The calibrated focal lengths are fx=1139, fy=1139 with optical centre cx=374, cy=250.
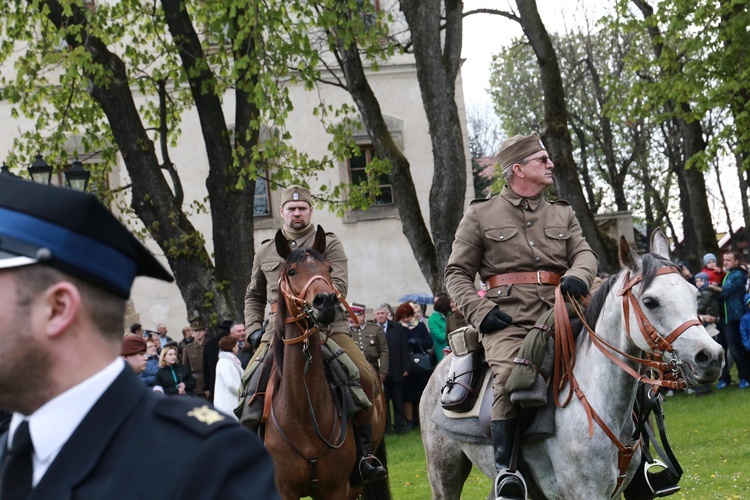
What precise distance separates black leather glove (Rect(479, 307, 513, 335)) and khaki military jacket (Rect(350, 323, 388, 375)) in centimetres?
1040

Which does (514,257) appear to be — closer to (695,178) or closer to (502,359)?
(502,359)

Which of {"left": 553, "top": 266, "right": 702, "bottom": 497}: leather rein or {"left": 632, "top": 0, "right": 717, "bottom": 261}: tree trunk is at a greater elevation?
{"left": 632, "top": 0, "right": 717, "bottom": 261}: tree trunk

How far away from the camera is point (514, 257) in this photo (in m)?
7.94

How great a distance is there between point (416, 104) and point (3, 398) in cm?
2922

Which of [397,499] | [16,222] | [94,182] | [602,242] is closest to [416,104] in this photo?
[94,182]

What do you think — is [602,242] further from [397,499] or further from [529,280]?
[529,280]

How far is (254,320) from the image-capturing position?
9594 mm

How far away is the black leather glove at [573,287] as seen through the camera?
742cm

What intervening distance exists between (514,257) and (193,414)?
5.84m

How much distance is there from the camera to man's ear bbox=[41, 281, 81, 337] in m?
2.18

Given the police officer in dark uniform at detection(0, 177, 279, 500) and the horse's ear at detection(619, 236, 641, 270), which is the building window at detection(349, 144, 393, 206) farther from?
the police officer in dark uniform at detection(0, 177, 279, 500)

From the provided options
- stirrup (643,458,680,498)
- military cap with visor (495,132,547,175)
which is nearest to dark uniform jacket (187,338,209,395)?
military cap with visor (495,132,547,175)

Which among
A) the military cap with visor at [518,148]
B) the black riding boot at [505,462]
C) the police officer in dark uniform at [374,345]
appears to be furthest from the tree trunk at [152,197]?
the black riding boot at [505,462]

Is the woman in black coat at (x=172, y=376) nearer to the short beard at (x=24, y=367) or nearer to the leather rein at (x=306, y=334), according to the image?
the leather rein at (x=306, y=334)
